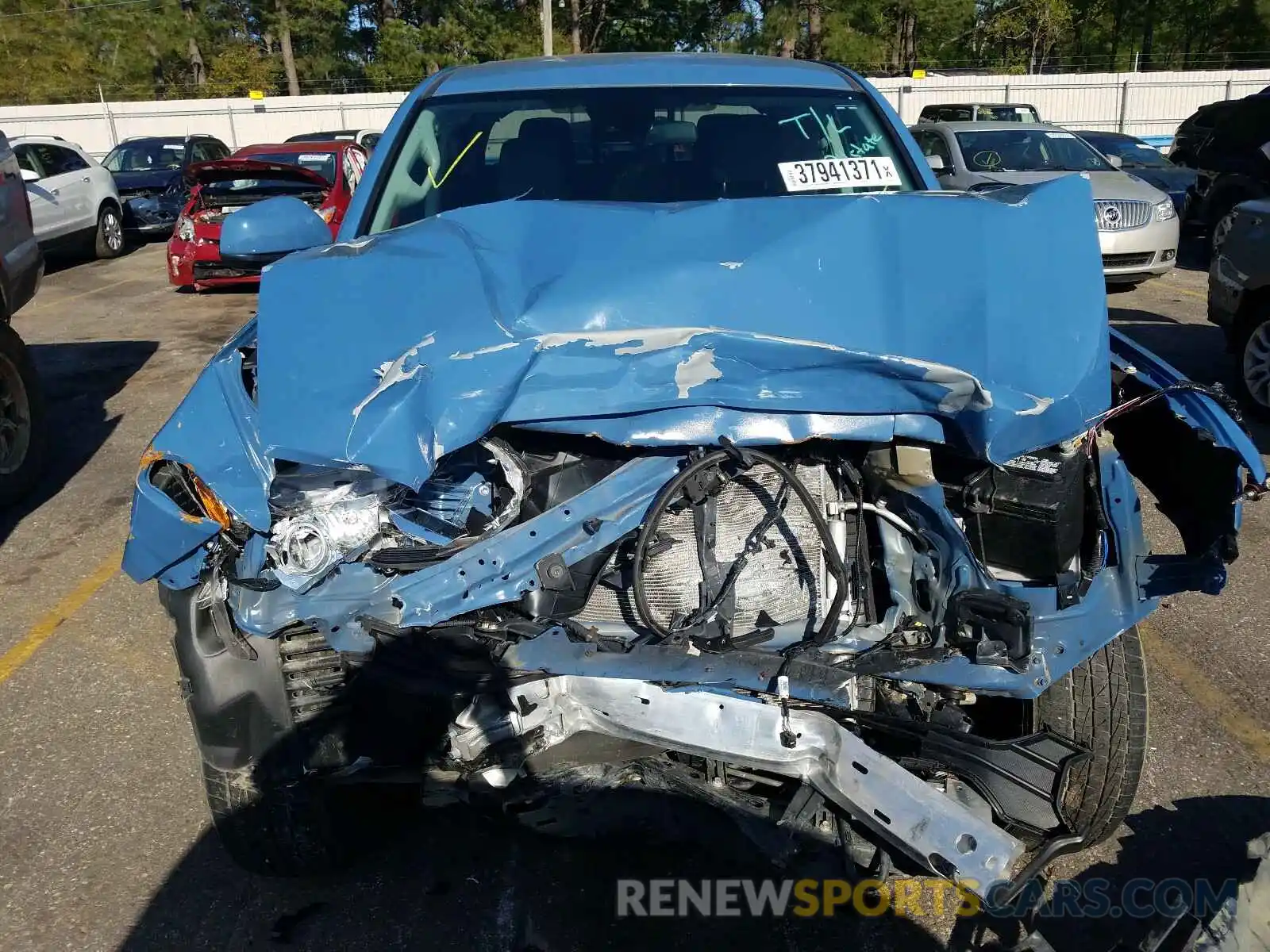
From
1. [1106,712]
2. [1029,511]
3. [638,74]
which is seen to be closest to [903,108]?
[638,74]

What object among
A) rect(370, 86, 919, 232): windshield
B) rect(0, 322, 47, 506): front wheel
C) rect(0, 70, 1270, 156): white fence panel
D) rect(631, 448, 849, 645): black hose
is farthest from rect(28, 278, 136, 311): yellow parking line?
rect(0, 70, 1270, 156): white fence panel

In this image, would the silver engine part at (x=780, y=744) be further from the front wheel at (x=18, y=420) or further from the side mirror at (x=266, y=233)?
the front wheel at (x=18, y=420)

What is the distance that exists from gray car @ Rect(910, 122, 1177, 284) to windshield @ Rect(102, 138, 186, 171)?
39.9ft

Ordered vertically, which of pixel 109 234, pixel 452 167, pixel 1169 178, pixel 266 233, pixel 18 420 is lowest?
pixel 18 420

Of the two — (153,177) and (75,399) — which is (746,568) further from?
(153,177)

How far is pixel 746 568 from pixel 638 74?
2038mm

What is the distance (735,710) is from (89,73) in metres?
48.1

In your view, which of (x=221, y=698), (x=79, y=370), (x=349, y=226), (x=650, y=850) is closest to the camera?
(x=221, y=698)

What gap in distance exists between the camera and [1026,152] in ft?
36.4

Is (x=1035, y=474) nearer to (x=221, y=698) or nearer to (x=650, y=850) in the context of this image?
(x=650, y=850)

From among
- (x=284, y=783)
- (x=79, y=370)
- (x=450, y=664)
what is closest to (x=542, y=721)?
(x=450, y=664)

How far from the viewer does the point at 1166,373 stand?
8.58 feet

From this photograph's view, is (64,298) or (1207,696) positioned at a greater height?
(64,298)

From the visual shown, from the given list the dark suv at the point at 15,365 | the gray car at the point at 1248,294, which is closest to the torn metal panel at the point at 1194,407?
the gray car at the point at 1248,294
